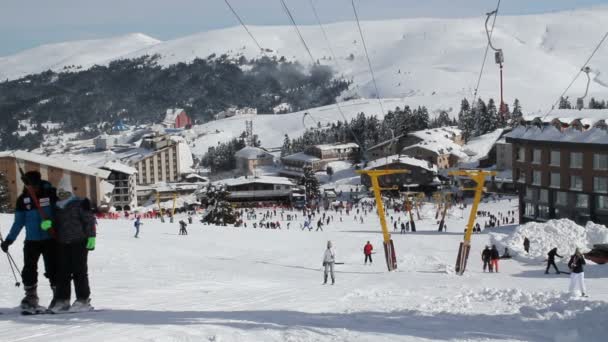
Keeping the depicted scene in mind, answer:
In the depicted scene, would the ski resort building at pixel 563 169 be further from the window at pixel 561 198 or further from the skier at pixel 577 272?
the skier at pixel 577 272

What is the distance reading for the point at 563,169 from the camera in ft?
118

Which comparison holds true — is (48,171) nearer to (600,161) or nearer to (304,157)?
(600,161)

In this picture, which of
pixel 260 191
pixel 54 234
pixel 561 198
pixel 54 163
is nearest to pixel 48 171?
pixel 54 163

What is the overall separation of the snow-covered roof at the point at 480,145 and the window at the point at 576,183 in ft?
136

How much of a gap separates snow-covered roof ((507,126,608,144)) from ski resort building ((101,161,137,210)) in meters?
40.0

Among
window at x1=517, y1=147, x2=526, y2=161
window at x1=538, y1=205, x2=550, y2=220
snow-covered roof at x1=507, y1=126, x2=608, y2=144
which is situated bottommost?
window at x1=538, y1=205, x2=550, y2=220

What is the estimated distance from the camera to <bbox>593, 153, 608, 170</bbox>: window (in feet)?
112

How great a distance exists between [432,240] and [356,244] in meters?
3.89

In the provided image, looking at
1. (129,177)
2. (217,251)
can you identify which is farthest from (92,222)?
(129,177)

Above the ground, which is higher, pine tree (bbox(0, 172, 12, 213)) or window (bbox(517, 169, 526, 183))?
window (bbox(517, 169, 526, 183))

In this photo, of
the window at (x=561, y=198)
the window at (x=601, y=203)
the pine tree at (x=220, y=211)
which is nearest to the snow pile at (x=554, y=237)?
the window at (x=601, y=203)

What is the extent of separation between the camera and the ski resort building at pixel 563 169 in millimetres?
34469

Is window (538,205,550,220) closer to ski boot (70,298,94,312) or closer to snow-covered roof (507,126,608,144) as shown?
snow-covered roof (507,126,608,144)

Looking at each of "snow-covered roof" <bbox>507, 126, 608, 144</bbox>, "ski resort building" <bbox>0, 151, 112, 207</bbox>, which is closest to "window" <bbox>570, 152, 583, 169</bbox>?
"snow-covered roof" <bbox>507, 126, 608, 144</bbox>
